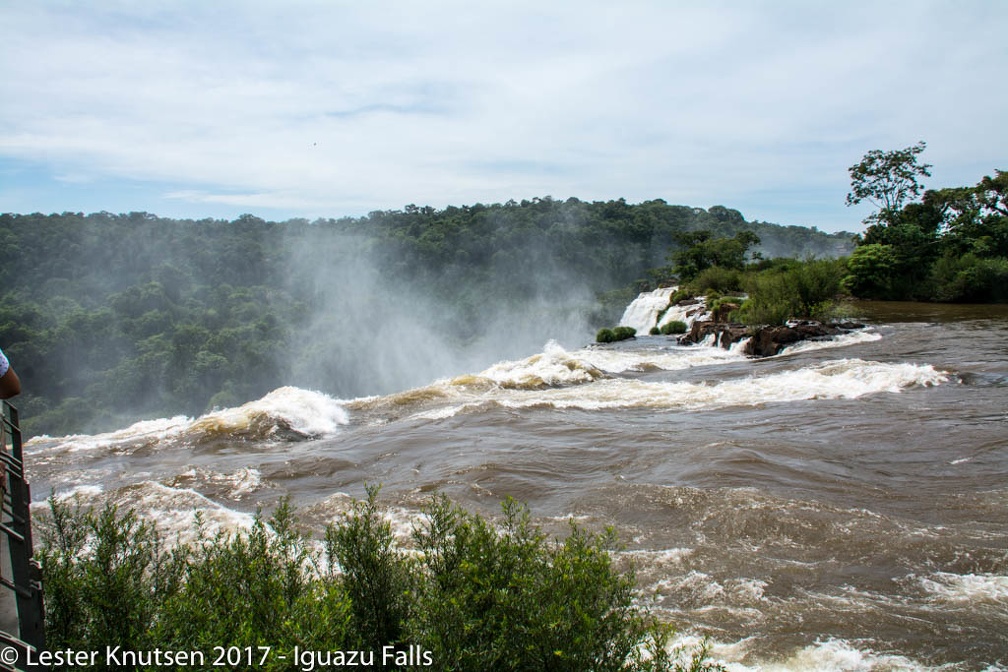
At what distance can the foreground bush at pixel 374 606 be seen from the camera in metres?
2.83

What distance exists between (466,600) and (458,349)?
4626 centimetres

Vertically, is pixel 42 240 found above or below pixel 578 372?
above

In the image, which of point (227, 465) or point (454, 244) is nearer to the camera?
point (227, 465)

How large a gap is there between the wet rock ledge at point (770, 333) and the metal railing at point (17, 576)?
18.5m

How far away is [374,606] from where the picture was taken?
141 inches

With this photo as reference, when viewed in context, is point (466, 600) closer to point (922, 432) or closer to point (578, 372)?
point (922, 432)

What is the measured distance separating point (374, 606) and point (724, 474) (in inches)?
207

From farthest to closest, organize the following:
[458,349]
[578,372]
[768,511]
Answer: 1. [458,349]
2. [578,372]
3. [768,511]

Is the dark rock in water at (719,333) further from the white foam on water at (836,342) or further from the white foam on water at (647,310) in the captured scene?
the white foam on water at (647,310)

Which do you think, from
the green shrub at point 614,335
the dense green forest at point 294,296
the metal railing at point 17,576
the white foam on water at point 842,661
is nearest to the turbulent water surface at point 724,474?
the white foam on water at point 842,661

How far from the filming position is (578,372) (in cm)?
1734

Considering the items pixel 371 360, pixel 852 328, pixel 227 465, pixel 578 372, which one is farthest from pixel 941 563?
pixel 371 360

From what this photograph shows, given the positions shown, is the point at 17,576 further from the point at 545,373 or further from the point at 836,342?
the point at 836,342

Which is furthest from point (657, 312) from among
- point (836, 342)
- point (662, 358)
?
point (836, 342)
